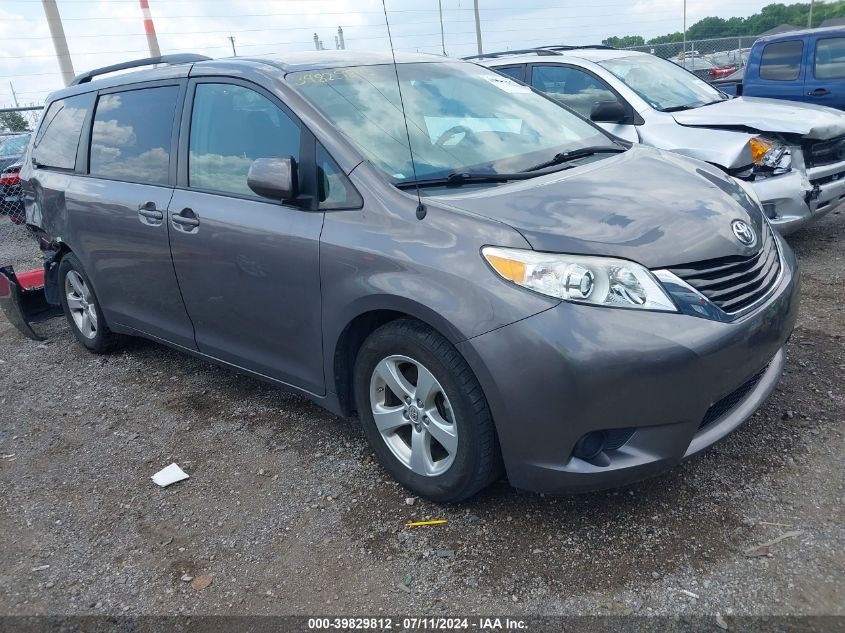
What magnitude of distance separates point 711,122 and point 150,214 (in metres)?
4.35

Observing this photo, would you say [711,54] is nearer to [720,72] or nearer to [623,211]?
[720,72]

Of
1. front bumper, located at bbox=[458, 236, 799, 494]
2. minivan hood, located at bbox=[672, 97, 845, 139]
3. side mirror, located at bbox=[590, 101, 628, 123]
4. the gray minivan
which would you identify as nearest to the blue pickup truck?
minivan hood, located at bbox=[672, 97, 845, 139]

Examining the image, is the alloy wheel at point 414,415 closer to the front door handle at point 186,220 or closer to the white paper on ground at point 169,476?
the white paper on ground at point 169,476

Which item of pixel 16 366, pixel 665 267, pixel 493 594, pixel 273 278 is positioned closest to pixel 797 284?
pixel 665 267

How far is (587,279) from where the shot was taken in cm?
247

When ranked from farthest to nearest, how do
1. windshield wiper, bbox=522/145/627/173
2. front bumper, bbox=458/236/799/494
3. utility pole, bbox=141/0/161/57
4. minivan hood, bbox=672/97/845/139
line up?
utility pole, bbox=141/0/161/57 → minivan hood, bbox=672/97/845/139 → windshield wiper, bbox=522/145/627/173 → front bumper, bbox=458/236/799/494

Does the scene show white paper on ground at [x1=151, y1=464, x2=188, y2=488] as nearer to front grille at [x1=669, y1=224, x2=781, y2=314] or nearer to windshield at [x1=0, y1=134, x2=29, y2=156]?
front grille at [x1=669, y1=224, x2=781, y2=314]

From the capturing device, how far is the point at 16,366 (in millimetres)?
5258

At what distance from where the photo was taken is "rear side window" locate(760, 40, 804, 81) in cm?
952

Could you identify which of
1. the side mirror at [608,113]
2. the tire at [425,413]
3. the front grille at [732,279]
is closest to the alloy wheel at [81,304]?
the tire at [425,413]

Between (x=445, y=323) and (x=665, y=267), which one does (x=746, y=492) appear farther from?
(x=445, y=323)

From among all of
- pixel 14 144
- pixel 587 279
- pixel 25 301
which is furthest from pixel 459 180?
pixel 14 144

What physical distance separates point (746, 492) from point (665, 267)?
1000mm

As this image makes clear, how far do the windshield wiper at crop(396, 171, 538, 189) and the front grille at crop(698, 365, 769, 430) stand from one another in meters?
1.18
